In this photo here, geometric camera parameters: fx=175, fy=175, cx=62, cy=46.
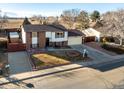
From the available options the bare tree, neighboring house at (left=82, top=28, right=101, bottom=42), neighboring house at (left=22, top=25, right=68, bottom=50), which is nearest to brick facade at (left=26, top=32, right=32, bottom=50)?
neighboring house at (left=22, top=25, right=68, bottom=50)

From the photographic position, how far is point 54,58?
25.1 m

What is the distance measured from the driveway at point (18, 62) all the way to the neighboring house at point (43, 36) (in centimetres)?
327

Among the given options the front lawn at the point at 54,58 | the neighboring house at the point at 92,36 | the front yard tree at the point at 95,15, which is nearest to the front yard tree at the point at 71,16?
the front yard tree at the point at 95,15

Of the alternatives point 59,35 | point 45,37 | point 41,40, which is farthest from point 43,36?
point 59,35

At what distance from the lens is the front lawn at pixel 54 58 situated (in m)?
22.7

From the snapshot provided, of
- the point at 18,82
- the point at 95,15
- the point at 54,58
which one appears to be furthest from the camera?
the point at 95,15

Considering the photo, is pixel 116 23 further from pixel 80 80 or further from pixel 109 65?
pixel 80 80

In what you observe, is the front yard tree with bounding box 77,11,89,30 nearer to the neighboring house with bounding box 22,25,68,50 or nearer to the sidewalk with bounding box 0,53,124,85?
the neighboring house with bounding box 22,25,68,50

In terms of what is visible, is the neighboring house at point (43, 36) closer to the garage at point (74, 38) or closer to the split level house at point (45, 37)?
the split level house at point (45, 37)

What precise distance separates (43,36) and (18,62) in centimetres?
888

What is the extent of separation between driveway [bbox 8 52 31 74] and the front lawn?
1.09 m

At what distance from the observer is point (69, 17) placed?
58.4 m

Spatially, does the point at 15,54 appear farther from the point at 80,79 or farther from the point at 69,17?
the point at 69,17

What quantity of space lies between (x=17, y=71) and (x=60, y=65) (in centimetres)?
555
